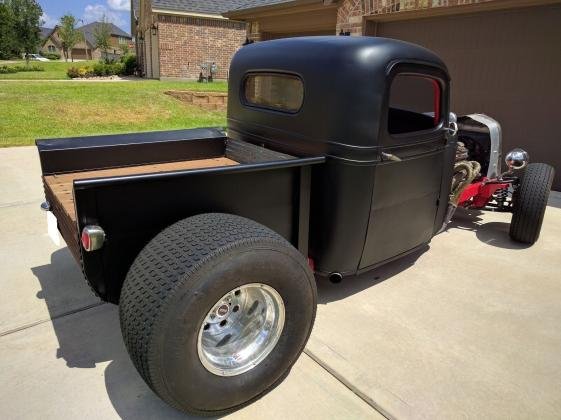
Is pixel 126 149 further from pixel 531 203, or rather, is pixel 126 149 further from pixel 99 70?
pixel 99 70

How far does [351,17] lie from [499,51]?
282 centimetres

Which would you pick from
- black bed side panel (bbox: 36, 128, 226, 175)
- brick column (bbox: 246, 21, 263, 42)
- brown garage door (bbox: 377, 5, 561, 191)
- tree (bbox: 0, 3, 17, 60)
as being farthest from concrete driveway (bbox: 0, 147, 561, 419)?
tree (bbox: 0, 3, 17, 60)

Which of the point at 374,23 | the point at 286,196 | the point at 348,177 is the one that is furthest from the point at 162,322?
the point at 374,23

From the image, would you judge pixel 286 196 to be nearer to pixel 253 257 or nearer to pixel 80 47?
pixel 253 257

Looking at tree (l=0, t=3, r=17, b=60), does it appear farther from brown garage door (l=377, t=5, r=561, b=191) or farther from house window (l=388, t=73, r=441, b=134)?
house window (l=388, t=73, r=441, b=134)

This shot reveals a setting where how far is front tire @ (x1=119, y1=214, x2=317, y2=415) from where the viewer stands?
1838mm

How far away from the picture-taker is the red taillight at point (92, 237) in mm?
1979

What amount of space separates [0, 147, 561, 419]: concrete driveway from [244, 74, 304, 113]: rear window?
141 cm

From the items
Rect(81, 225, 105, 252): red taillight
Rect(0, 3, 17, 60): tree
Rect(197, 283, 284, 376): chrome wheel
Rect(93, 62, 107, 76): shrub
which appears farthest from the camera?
Rect(0, 3, 17, 60): tree

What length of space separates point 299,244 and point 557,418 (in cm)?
162

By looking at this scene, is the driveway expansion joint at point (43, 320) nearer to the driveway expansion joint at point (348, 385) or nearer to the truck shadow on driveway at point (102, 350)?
the truck shadow on driveway at point (102, 350)

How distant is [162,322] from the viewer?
180 centimetres

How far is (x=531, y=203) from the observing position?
13.6ft

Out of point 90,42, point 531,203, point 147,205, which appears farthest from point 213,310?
point 90,42
